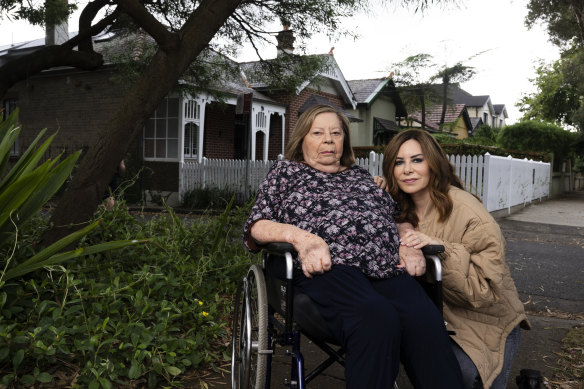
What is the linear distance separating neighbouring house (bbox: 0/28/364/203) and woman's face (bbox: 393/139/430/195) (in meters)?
11.6

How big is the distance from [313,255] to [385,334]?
1.49ft

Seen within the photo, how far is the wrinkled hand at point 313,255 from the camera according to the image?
2.12 meters

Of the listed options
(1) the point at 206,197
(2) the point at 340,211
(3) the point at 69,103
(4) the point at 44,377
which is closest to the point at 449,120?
(1) the point at 206,197

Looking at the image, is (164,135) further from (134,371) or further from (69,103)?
(134,371)

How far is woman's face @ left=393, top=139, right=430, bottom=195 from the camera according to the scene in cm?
235

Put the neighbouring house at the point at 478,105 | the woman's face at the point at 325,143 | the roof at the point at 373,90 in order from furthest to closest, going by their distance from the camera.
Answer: the neighbouring house at the point at 478,105, the roof at the point at 373,90, the woman's face at the point at 325,143

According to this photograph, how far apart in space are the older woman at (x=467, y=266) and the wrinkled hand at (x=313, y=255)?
1.16ft

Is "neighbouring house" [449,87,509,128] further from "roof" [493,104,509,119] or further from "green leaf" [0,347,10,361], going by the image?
"green leaf" [0,347,10,361]

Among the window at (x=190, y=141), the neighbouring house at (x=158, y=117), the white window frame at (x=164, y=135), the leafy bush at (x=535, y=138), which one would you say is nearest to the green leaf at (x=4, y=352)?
the neighbouring house at (x=158, y=117)

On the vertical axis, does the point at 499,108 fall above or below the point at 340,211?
above

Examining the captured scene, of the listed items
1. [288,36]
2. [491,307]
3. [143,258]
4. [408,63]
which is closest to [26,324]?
[143,258]

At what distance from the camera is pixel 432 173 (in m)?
2.36

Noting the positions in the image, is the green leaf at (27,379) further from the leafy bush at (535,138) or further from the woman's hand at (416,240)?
the leafy bush at (535,138)

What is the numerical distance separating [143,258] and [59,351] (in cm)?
127
